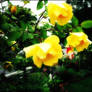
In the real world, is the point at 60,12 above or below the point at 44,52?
above

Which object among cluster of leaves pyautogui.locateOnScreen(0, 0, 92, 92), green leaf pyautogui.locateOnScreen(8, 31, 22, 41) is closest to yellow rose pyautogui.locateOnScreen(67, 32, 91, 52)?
cluster of leaves pyautogui.locateOnScreen(0, 0, 92, 92)

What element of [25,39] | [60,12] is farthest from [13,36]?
[60,12]

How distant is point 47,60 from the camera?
0.64 metres

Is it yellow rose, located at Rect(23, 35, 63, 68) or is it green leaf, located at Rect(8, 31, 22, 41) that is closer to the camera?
yellow rose, located at Rect(23, 35, 63, 68)

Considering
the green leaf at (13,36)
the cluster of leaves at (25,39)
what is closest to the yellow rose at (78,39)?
the cluster of leaves at (25,39)

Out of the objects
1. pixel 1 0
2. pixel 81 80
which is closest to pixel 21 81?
pixel 81 80

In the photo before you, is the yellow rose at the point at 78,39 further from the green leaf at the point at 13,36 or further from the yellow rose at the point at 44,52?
the green leaf at the point at 13,36

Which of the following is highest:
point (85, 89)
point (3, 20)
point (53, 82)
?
point (3, 20)

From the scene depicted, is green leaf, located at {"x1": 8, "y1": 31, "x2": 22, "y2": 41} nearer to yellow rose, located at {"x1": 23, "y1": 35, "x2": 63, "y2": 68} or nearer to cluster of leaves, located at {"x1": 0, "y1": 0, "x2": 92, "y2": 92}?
cluster of leaves, located at {"x1": 0, "y1": 0, "x2": 92, "y2": 92}

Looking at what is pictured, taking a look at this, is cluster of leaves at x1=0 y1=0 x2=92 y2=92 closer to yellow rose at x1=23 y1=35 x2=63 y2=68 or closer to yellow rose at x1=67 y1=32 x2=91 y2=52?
yellow rose at x1=67 y1=32 x2=91 y2=52

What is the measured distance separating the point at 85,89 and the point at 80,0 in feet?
48.6

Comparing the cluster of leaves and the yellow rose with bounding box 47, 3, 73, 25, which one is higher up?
the yellow rose with bounding box 47, 3, 73, 25

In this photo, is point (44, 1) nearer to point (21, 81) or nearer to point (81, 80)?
point (21, 81)

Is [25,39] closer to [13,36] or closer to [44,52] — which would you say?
[13,36]
